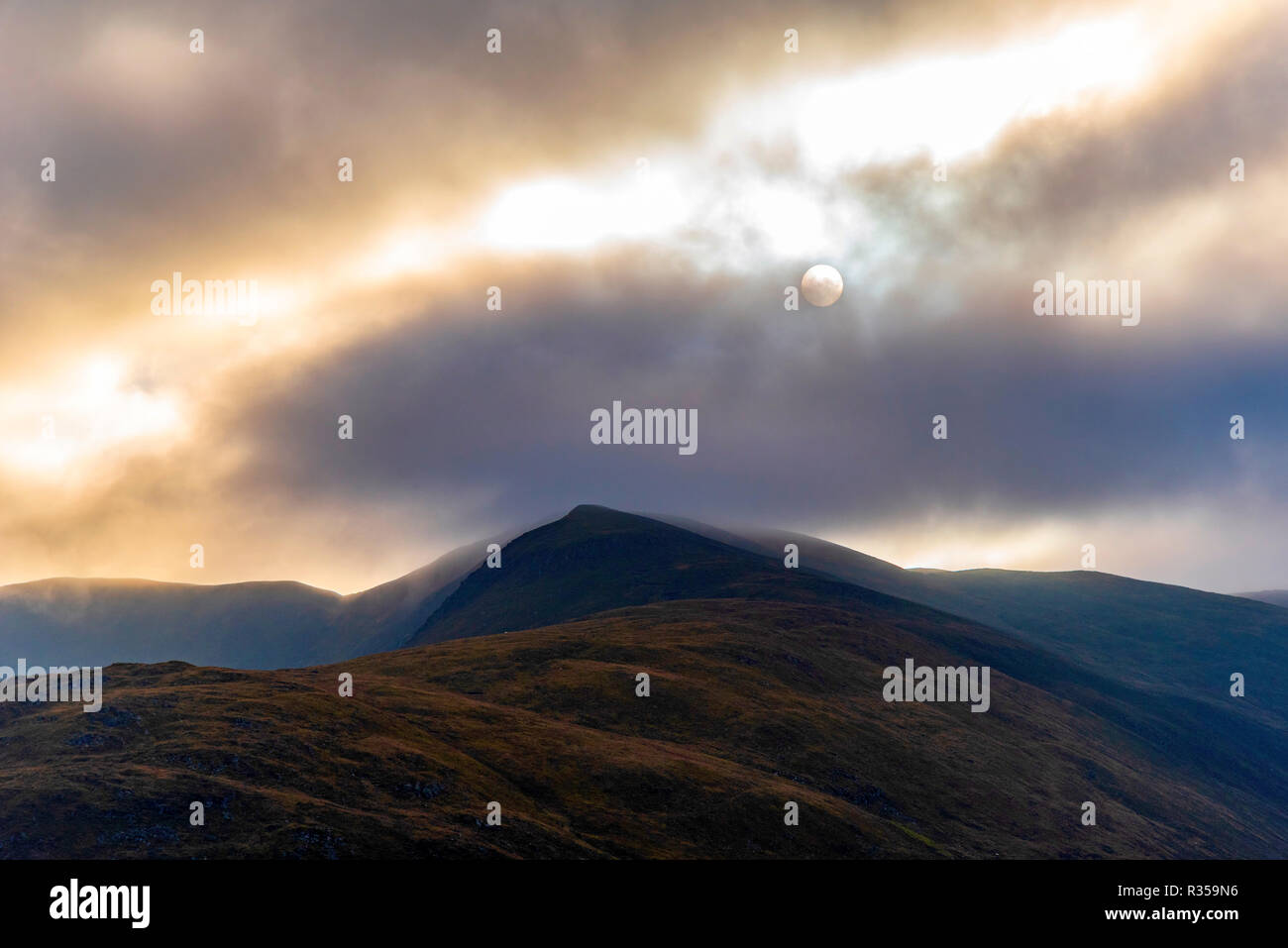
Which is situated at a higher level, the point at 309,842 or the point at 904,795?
the point at 309,842

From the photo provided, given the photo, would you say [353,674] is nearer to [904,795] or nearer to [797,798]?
[797,798]
